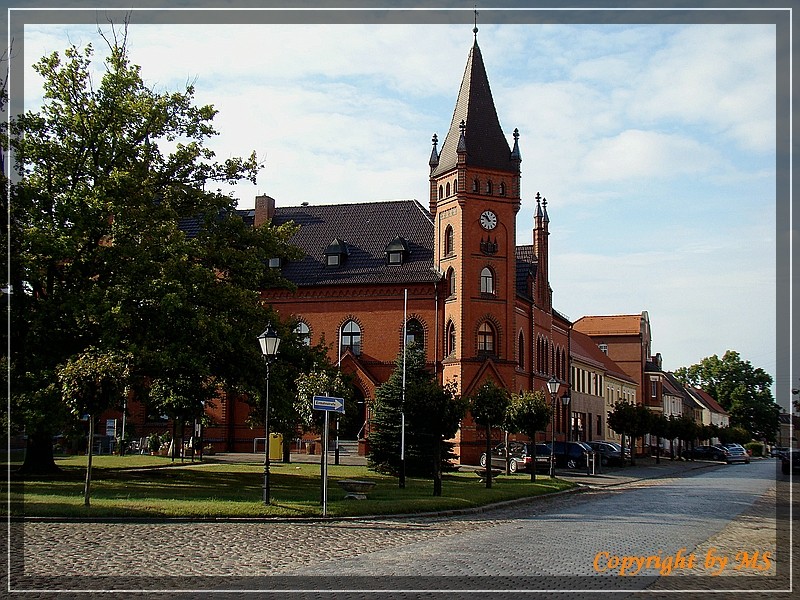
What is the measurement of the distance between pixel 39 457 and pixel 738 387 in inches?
5347

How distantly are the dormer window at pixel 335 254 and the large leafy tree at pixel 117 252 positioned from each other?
2590cm

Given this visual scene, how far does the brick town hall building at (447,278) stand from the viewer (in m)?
52.5

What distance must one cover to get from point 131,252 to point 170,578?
16.3m

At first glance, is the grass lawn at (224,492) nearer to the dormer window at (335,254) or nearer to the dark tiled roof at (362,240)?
the dark tiled roof at (362,240)

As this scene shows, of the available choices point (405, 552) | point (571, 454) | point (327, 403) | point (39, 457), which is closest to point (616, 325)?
point (571, 454)

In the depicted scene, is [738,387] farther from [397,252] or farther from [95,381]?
[95,381]

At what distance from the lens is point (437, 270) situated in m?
54.4

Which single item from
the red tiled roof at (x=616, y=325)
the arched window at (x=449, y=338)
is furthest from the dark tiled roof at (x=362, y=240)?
the red tiled roof at (x=616, y=325)

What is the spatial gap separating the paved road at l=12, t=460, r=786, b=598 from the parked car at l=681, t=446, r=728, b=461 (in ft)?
200

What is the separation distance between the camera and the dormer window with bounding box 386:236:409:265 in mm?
56000

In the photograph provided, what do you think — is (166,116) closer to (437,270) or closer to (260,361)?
(260,361)

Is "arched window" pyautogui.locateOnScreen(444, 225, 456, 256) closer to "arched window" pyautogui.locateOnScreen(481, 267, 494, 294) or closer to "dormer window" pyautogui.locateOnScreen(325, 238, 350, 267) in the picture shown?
"arched window" pyautogui.locateOnScreen(481, 267, 494, 294)

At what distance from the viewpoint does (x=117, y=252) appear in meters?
26.6

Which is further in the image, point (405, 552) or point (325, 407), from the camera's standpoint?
point (325, 407)
